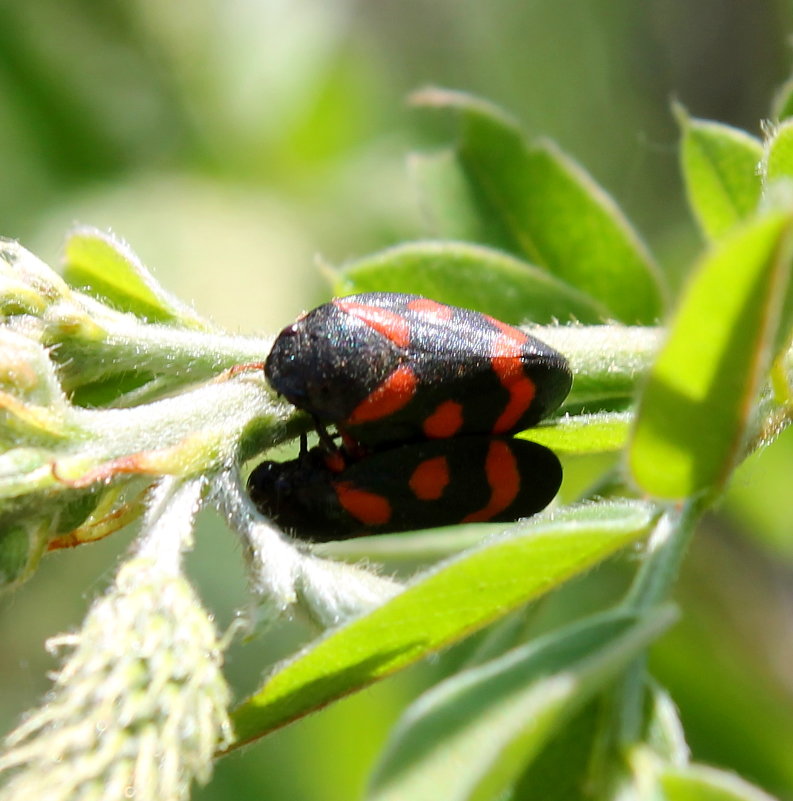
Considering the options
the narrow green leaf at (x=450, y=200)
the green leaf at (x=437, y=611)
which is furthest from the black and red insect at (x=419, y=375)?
the narrow green leaf at (x=450, y=200)

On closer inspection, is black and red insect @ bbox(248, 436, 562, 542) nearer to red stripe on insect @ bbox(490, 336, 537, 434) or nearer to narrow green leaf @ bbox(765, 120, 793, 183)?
red stripe on insect @ bbox(490, 336, 537, 434)

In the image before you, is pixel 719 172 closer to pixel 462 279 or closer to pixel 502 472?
pixel 462 279

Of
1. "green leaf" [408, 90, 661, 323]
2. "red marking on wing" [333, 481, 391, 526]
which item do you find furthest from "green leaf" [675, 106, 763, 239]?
"red marking on wing" [333, 481, 391, 526]

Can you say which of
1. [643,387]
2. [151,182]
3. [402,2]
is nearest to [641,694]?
[643,387]

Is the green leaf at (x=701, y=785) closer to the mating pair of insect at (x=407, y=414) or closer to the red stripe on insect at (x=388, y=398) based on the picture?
the mating pair of insect at (x=407, y=414)

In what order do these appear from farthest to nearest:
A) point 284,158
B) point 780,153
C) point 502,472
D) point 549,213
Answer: point 284,158, point 549,213, point 502,472, point 780,153

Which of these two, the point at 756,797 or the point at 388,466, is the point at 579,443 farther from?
the point at 756,797

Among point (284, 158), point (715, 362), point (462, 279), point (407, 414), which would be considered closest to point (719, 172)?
point (462, 279)
